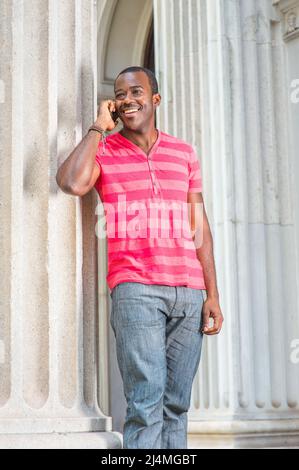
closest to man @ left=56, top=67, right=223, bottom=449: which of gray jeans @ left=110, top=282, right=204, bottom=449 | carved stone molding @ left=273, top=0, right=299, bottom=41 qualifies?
gray jeans @ left=110, top=282, right=204, bottom=449

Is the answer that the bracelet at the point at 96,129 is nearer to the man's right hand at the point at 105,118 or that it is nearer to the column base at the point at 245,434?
the man's right hand at the point at 105,118

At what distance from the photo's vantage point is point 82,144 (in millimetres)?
3385

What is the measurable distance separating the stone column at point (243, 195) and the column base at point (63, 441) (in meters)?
3.21

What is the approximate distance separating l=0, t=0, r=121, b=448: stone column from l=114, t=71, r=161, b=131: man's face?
0.35ft

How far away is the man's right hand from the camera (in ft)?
Answer: 11.4

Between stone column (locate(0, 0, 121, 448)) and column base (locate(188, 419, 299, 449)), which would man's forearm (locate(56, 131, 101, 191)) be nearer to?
stone column (locate(0, 0, 121, 448))

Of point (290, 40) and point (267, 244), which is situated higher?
point (290, 40)

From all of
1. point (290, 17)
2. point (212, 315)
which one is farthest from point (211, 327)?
point (290, 17)

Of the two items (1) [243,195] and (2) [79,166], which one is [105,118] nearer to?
(2) [79,166]

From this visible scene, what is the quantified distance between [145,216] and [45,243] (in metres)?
0.39

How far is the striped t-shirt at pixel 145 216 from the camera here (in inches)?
135
